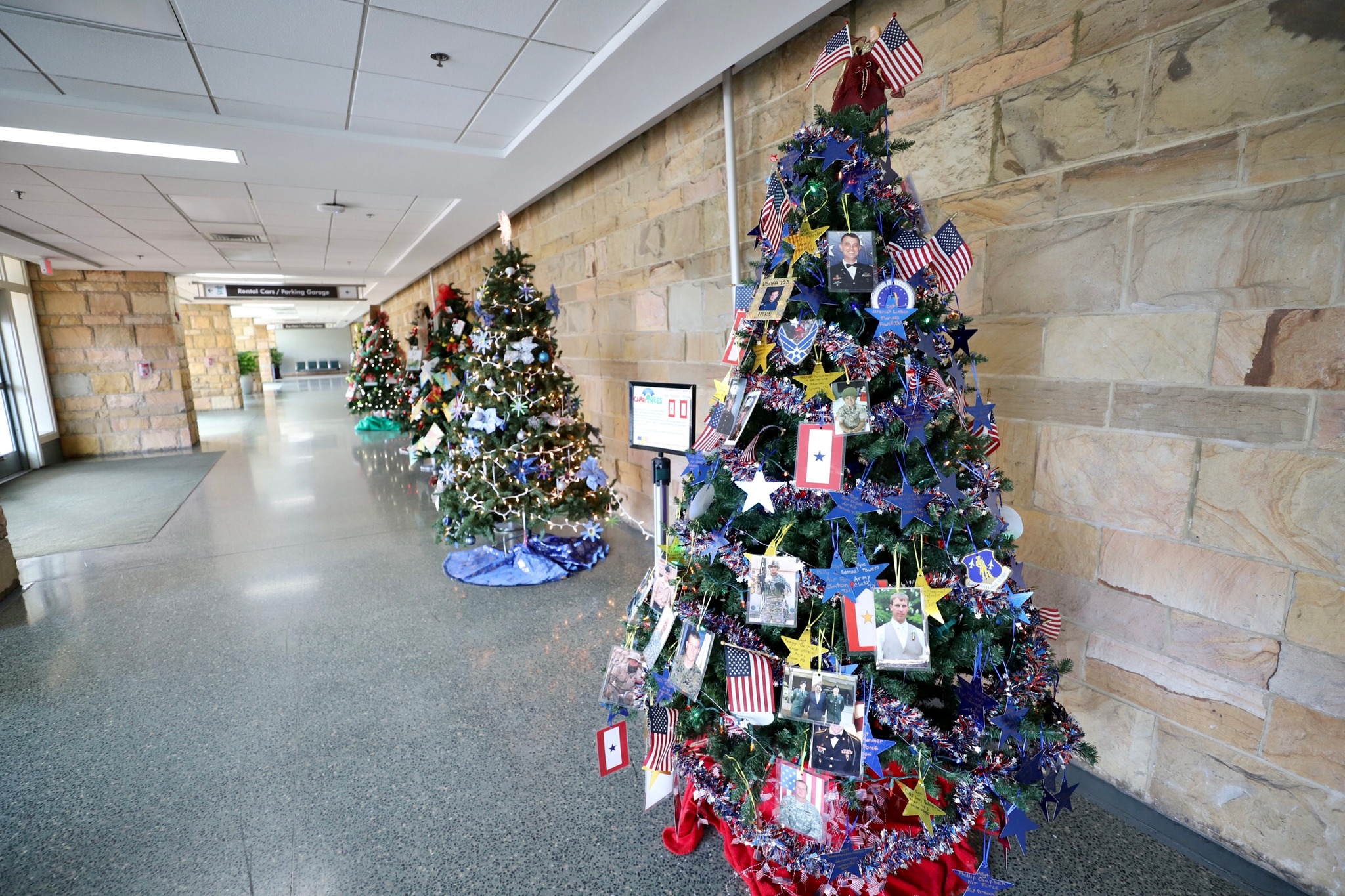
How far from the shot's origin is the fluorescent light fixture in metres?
3.41

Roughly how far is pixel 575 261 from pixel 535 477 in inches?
87.6

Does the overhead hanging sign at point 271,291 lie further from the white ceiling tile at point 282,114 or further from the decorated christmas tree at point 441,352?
the white ceiling tile at point 282,114

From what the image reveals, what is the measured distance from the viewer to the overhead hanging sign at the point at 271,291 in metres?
12.0

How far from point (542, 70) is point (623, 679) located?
283 cm

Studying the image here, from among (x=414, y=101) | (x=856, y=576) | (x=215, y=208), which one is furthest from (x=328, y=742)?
(x=215, y=208)

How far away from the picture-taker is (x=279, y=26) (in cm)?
248

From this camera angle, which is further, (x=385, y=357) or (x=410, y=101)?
(x=385, y=357)

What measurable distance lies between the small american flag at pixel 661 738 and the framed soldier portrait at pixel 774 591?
0.43 meters

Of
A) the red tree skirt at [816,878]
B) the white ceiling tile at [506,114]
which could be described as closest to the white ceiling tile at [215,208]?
the white ceiling tile at [506,114]

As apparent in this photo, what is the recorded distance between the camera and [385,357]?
9477mm

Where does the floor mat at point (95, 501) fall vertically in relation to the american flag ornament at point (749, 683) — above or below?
below

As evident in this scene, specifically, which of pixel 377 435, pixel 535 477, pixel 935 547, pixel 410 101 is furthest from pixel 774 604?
pixel 377 435

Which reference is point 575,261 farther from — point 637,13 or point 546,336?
point 637,13

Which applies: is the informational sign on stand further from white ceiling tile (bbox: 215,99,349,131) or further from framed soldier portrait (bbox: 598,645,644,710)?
white ceiling tile (bbox: 215,99,349,131)
